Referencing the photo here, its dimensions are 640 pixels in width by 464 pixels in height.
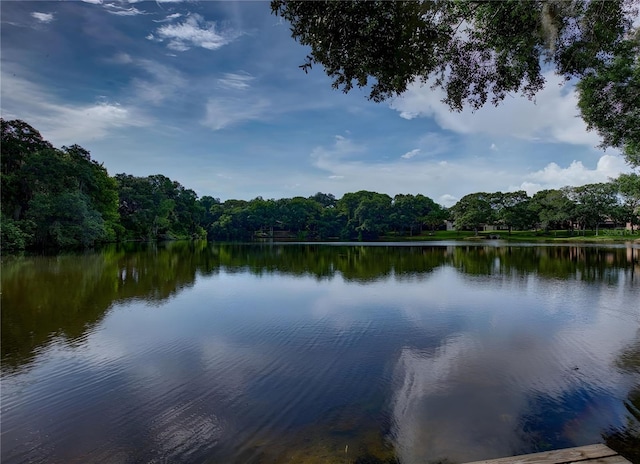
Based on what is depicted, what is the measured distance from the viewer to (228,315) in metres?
11.0

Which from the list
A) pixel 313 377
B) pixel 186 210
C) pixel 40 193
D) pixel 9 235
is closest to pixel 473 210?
pixel 186 210

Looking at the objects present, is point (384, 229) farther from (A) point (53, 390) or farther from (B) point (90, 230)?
(A) point (53, 390)

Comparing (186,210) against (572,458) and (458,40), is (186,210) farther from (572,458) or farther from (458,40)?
(572,458)

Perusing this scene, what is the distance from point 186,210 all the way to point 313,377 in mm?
81946

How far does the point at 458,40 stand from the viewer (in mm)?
7039

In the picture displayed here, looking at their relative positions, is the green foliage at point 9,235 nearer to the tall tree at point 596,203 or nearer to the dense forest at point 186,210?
the dense forest at point 186,210

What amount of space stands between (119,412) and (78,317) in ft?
21.9

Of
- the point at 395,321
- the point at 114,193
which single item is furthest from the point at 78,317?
the point at 114,193

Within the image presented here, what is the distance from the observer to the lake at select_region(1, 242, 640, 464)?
4.49 m

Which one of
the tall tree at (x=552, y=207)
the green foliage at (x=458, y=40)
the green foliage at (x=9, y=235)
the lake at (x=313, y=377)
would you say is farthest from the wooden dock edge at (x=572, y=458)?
the tall tree at (x=552, y=207)

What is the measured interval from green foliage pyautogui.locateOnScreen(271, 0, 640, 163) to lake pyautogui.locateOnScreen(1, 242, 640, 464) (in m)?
5.20

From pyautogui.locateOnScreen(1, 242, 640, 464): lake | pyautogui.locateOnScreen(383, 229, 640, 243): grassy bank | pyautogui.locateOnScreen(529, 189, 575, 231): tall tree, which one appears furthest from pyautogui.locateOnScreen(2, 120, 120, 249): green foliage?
pyautogui.locateOnScreen(529, 189, 575, 231): tall tree

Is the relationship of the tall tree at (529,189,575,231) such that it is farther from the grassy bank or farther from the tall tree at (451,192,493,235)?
the tall tree at (451,192,493,235)

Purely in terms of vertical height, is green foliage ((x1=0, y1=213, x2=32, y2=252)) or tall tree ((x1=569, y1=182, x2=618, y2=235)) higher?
tall tree ((x1=569, y1=182, x2=618, y2=235))
